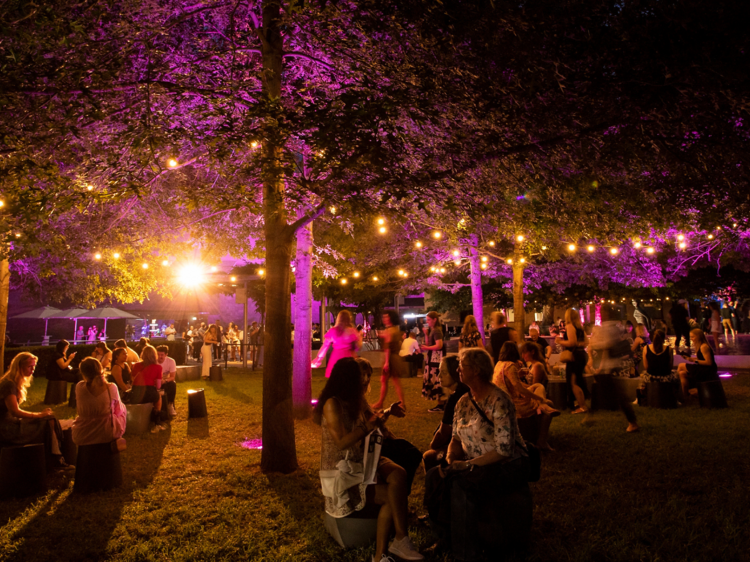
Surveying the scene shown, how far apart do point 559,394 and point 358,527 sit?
6.51 m

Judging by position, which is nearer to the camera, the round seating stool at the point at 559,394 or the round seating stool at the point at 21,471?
the round seating stool at the point at 21,471

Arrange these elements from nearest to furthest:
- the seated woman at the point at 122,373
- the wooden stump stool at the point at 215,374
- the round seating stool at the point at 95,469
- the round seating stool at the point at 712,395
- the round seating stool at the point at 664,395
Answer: the round seating stool at the point at 95,469
the seated woman at the point at 122,373
the round seating stool at the point at 712,395
the round seating stool at the point at 664,395
the wooden stump stool at the point at 215,374

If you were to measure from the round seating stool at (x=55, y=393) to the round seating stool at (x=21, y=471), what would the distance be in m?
6.93

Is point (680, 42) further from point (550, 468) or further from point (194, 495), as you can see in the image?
point (194, 495)

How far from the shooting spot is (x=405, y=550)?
11.5 ft

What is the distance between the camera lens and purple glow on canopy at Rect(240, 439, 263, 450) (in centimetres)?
723

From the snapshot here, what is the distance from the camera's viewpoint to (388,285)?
25266 mm

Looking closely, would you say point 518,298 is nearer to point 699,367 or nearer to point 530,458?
point 699,367

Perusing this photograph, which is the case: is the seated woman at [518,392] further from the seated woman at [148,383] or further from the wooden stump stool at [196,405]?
the seated woman at [148,383]

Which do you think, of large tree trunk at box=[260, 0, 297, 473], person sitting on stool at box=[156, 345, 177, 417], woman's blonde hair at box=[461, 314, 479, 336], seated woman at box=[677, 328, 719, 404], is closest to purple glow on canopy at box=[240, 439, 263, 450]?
large tree trunk at box=[260, 0, 297, 473]

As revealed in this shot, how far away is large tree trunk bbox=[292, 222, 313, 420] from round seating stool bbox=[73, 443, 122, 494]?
12.9 feet

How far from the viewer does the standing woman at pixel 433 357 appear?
32.8ft

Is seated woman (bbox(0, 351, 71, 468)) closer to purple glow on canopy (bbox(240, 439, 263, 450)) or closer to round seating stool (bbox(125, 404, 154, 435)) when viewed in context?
round seating stool (bbox(125, 404, 154, 435))

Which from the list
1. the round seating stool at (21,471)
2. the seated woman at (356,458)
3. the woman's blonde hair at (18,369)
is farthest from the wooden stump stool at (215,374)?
the seated woman at (356,458)
